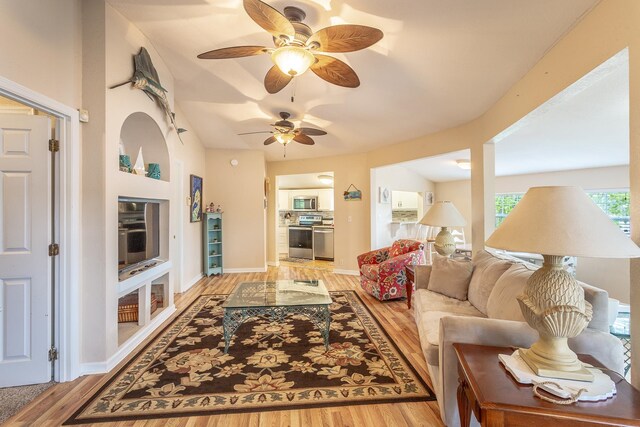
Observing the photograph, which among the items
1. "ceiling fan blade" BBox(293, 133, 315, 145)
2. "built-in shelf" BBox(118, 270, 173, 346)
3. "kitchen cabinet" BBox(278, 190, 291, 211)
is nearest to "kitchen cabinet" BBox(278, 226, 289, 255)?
"kitchen cabinet" BBox(278, 190, 291, 211)

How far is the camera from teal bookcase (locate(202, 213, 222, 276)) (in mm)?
5220

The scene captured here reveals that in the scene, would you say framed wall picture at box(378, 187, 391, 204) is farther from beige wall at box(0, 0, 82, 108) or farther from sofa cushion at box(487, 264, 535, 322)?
beige wall at box(0, 0, 82, 108)

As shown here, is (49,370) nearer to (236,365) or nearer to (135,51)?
(236,365)

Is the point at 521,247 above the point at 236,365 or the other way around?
above

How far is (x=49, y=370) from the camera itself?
204 cm

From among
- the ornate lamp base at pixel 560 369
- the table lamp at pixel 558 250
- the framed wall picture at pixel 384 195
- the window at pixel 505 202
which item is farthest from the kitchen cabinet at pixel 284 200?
the ornate lamp base at pixel 560 369

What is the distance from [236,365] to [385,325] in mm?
1607

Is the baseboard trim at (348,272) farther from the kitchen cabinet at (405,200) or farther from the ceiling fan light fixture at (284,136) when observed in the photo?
the ceiling fan light fixture at (284,136)

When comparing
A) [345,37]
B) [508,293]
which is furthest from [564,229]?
[345,37]

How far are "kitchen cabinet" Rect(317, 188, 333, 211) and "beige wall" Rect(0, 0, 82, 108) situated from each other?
5634 millimetres

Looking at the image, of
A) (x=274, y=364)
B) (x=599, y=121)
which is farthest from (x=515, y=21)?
(x=274, y=364)

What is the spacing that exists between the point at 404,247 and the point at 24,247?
3953 mm

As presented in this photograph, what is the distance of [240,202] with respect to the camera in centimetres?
560

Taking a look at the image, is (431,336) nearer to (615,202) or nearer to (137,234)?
(137,234)
